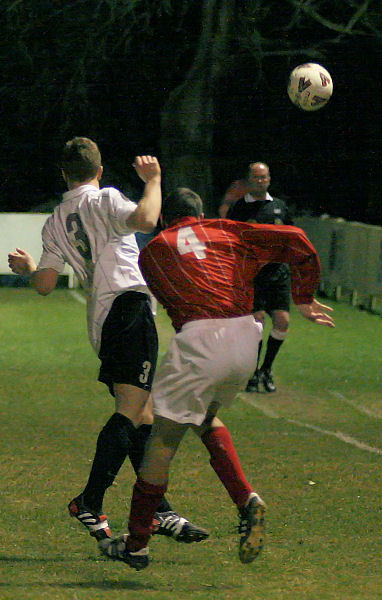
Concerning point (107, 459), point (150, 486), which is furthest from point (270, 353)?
point (150, 486)

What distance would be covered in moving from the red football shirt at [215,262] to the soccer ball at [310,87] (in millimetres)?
7939

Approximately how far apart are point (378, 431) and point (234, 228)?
4339 mm

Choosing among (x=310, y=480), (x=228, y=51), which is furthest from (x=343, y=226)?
(x=310, y=480)

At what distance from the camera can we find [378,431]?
31.6 ft

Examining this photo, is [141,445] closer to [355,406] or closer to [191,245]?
[191,245]

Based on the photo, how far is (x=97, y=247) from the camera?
244 inches

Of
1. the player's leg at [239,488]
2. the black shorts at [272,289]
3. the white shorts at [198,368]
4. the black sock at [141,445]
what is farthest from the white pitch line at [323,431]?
the white shorts at [198,368]

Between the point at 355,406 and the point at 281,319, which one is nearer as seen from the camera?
the point at 355,406

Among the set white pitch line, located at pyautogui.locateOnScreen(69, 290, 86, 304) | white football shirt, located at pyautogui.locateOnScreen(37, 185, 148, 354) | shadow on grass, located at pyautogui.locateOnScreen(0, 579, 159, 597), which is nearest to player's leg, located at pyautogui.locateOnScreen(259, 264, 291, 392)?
white football shirt, located at pyautogui.locateOnScreen(37, 185, 148, 354)

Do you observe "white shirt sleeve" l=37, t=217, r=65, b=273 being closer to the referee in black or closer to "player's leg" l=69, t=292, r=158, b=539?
"player's leg" l=69, t=292, r=158, b=539

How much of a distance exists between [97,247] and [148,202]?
19.3 inches

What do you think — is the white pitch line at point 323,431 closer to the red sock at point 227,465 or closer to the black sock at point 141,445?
the black sock at point 141,445

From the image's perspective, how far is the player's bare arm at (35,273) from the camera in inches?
249

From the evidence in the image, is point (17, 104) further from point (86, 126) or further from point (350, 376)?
point (350, 376)
